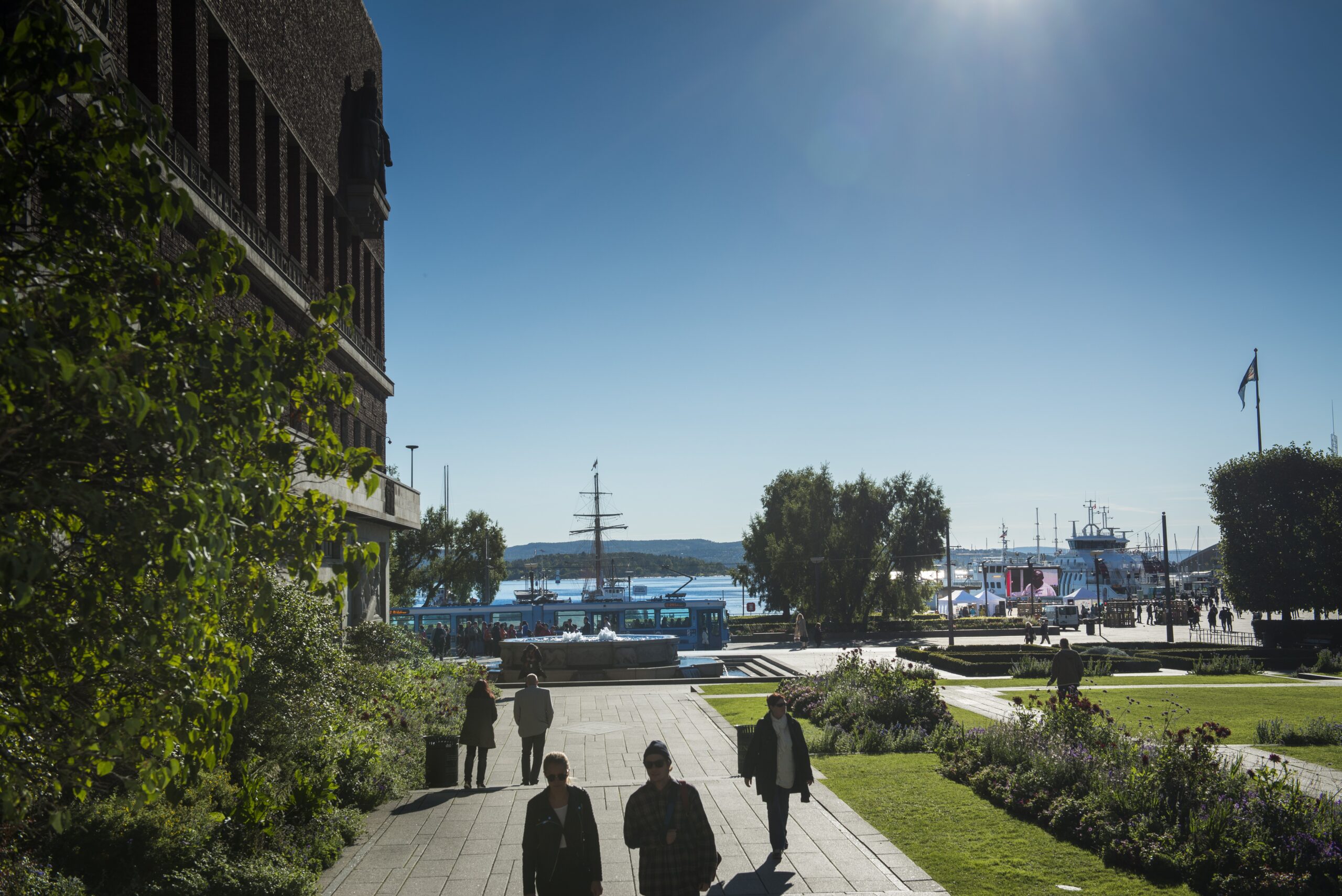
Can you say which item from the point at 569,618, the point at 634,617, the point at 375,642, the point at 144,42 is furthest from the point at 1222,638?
the point at 144,42

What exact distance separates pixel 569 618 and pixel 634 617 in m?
4.36

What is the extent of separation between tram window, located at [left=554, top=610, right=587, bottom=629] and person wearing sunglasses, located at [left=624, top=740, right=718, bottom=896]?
151 ft

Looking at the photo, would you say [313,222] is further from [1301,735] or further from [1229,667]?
[1229,667]

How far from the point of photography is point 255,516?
201 inches

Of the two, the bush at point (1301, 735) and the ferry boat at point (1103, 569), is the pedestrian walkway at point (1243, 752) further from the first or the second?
the ferry boat at point (1103, 569)

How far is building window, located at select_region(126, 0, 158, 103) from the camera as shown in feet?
54.9

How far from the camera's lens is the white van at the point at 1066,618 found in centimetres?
6316

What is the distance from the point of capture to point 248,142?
22.6 m

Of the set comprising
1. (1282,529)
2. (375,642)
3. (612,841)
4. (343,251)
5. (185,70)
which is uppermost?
(343,251)

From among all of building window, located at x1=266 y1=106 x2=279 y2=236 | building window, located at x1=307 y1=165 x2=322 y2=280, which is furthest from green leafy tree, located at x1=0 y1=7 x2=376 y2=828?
building window, located at x1=307 y1=165 x2=322 y2=280

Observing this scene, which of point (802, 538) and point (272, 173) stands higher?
point (272, 173)

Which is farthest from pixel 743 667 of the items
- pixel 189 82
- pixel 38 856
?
pixel 38 856

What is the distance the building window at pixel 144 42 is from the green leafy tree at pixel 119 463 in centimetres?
1361

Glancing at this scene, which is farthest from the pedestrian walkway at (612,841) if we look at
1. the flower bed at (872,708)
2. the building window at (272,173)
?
the building window at (272,173)
